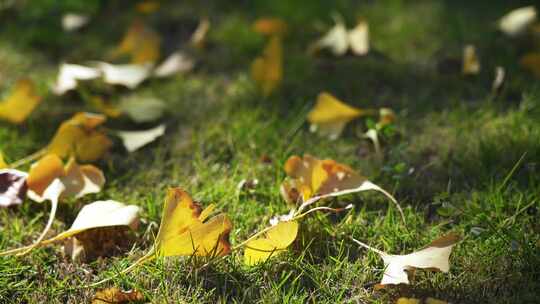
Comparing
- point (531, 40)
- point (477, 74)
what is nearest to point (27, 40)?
point (477, 74)

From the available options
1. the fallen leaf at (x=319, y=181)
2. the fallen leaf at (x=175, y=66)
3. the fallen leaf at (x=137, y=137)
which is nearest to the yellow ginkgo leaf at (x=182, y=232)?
the fallen leaf at (x=319, y=181)

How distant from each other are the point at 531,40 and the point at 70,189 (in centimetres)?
158

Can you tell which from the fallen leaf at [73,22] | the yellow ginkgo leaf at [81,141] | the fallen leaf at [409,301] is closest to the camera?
the fallen leaf at [409,301]

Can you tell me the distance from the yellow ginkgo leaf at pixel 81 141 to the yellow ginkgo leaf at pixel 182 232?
493 millimetres

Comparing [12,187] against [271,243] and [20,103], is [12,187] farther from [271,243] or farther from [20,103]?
[271,243]

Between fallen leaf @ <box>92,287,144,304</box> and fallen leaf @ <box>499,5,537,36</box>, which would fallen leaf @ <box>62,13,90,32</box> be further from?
fallen leaf @ <box>499,5,537,36</box>

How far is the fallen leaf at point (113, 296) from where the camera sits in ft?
4.19

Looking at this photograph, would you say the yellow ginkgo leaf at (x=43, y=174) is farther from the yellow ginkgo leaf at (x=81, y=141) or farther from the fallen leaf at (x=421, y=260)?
the fallen leaf at (x=421, y=260)

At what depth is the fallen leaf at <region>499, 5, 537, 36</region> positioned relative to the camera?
2.11 m

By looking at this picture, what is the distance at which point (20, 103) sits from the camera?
1.85 metres

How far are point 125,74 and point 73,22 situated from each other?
1.60ft

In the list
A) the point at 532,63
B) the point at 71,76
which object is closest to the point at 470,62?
the point at 532,63

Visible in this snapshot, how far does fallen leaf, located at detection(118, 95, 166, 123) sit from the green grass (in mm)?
56

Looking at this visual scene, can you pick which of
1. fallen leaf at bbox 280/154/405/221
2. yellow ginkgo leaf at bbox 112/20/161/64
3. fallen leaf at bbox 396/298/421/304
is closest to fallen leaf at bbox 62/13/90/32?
yellow ginkgo leaf at bbox 112/20/161/64
